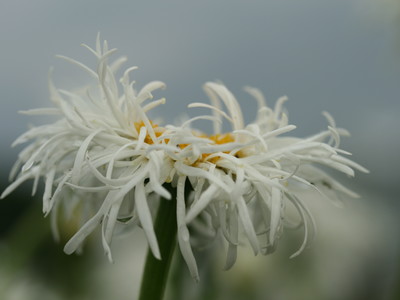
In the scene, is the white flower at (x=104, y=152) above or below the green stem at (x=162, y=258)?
above

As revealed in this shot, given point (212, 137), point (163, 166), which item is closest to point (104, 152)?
point (163, 166)

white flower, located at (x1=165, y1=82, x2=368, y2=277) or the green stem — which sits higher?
white flower, located at (x1=165, y1=82, x2=368, y2=277)

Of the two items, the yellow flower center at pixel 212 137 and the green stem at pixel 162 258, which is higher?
the yellow flower center at pixel 212 137

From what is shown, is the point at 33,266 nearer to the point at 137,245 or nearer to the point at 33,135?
the point at 137,245

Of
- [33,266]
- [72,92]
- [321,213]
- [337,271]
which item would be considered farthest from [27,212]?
[321,213]

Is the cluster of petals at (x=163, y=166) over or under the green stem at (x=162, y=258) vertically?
over
